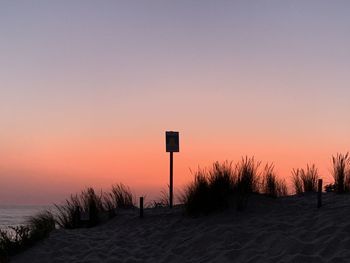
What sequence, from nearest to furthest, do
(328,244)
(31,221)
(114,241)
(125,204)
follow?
(328,244)
(114,241)
(31,221)
(125,204)

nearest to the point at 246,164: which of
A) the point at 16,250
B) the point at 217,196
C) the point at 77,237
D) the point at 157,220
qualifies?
the point at 217,196

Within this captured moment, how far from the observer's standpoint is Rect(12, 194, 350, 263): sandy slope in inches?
283

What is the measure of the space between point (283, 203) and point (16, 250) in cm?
532

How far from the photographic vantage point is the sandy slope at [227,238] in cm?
718

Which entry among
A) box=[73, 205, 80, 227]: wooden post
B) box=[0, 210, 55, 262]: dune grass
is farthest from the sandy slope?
box=[73, 205, 80, 227]: wooden post

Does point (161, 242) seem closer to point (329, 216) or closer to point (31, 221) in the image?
point (329, 216)

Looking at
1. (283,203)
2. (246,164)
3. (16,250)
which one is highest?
(246,164)

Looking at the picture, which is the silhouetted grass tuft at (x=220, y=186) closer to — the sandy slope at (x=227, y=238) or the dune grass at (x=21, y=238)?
the sandy slope at (x=227, y=238)

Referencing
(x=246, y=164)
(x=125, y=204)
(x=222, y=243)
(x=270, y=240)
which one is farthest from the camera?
(x=125, y=204)

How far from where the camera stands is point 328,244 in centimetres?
691

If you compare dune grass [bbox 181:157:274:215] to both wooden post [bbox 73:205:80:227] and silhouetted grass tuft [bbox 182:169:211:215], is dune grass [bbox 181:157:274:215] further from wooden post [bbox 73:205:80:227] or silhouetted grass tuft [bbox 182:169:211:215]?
wooden post [bbox 73:205:80:227]

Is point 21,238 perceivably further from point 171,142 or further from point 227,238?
point 171,142

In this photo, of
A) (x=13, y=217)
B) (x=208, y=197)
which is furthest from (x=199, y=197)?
(x=13, y=217)

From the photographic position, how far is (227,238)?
8.44 m
